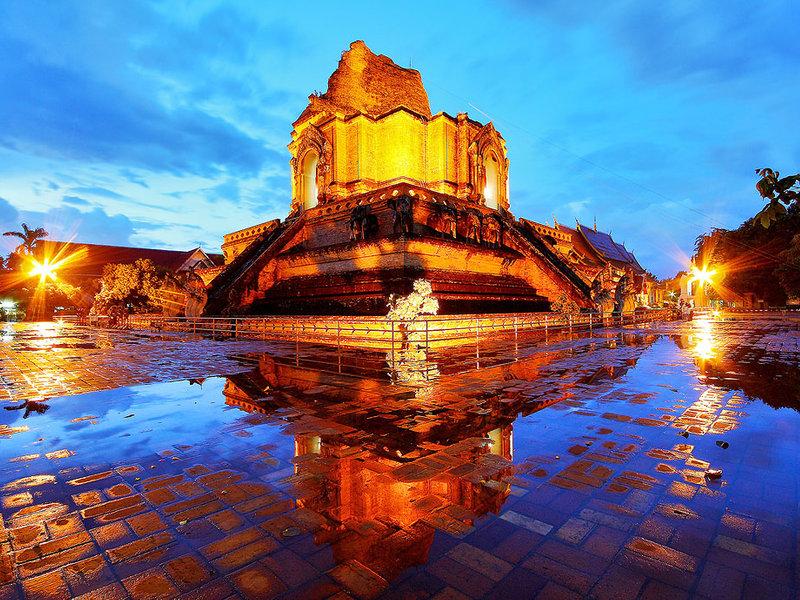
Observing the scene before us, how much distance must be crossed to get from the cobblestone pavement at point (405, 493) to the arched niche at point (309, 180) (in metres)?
20.3

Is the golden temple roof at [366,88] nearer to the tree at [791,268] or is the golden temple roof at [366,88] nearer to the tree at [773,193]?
the tree at [773,193]

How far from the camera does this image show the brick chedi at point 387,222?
54.7ft

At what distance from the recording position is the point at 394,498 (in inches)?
115

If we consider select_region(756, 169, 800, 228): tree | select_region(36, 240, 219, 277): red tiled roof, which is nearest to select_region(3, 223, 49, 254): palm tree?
select_region(36, 240, 219, 277): red tiled roof

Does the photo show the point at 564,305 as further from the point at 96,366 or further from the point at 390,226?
the point at 96,366

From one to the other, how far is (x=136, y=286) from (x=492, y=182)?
22740mm

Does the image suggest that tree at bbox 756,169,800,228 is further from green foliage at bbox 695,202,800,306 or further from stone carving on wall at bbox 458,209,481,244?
green foliage at bbox 695,202,800,306

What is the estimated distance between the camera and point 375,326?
12938mm

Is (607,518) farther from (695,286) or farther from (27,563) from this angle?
(695,286)

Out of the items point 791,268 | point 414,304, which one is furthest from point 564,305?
point 791,268

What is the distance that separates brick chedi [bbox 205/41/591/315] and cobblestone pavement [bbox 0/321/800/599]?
9.89m

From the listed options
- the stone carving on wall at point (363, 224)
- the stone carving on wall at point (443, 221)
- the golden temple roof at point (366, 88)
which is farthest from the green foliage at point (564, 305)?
the golden temple roof at point (366, 88)

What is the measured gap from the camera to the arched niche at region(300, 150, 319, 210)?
24703mm

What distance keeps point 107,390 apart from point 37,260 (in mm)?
47776
